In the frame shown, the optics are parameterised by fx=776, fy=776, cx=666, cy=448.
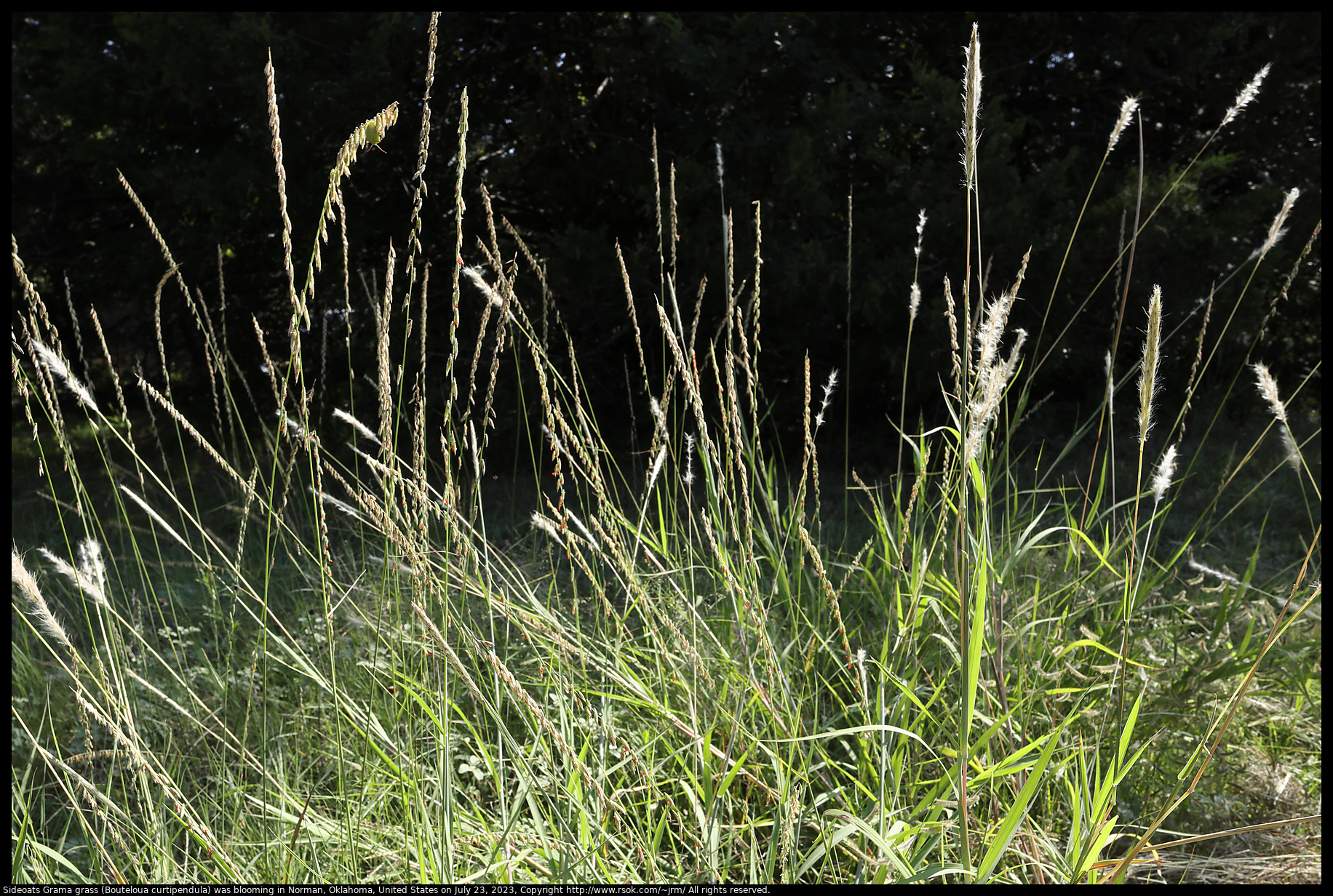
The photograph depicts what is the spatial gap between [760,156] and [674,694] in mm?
3006

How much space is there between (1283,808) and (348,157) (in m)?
1.96

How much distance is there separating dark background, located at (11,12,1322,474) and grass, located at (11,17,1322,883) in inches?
78.6

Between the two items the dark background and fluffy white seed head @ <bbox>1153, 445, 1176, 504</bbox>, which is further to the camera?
the dark background

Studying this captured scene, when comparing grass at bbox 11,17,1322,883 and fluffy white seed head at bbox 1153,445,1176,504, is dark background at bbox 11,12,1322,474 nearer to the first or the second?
grass at bbox 11,17,1322,883

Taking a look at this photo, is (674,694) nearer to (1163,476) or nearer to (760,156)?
(1163,476)

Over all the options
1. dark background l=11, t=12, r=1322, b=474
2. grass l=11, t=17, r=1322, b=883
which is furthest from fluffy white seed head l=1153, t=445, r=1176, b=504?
dark background l=11, t=12, r=1322, b=474

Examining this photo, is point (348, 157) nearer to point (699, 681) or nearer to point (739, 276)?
point (699, 681)

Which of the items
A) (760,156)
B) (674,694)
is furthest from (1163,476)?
(760,156)

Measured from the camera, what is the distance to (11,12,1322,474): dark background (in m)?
3.64

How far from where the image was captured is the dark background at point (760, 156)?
3645 millimetres

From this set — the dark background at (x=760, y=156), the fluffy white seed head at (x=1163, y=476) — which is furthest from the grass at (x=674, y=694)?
the dark background at (x=760, y=156)

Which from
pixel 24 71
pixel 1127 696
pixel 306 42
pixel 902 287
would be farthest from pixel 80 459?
pixel 1127 696

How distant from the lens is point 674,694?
1.47 metres

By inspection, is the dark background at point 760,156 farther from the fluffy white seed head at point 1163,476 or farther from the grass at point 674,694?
the fluffy white seed head at point 1163,476
